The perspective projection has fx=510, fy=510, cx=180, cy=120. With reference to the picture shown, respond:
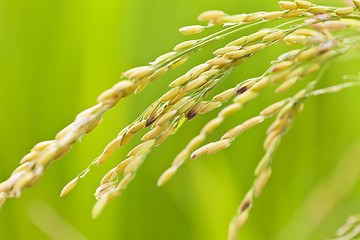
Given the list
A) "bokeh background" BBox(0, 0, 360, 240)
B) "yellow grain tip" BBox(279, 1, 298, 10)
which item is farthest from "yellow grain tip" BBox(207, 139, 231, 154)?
"bokeh background" BBox(0, 0, 360, 240)

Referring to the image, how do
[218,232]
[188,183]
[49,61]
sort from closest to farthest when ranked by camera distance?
[218,232]
[188,183]
[49,61]

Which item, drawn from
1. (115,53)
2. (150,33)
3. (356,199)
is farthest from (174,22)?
(356,199)

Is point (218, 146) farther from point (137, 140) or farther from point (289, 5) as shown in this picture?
point (137, 140)

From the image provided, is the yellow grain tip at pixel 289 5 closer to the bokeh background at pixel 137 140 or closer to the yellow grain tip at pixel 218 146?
the yellow grain tip at pixel 218 146

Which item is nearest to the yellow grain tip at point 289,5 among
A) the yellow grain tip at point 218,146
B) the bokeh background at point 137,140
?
the yellow grain tip at point 218,146

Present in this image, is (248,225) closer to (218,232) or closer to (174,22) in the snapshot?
(218,232)

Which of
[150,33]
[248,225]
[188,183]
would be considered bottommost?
[248,225]

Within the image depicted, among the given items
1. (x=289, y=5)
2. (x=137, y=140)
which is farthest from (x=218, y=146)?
(x=137, y=140)

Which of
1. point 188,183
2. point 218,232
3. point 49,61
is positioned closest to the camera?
point 218,232
